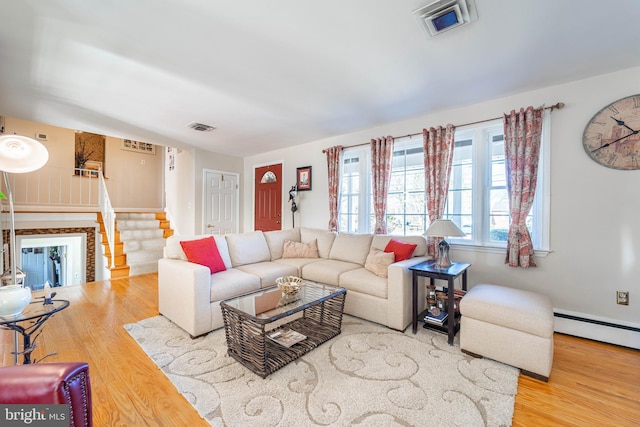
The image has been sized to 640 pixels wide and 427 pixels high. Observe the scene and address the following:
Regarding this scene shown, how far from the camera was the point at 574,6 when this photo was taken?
167 centimetres

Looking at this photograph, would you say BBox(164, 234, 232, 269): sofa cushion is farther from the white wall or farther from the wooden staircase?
the white wall

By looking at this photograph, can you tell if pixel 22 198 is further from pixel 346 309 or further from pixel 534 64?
pixel 534 64

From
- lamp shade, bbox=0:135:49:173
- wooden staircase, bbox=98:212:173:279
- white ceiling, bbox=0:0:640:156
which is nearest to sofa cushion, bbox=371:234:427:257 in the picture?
white ceiling, bbox=0:0:640:156

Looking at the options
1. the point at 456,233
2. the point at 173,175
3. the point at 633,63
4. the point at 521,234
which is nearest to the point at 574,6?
the point at 633,63

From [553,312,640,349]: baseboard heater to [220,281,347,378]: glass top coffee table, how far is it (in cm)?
224

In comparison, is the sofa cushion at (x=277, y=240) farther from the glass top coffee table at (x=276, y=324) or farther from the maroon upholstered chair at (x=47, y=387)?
the maroon upholstered chair at (x=47, y=387)

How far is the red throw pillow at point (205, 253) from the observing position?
9.25ft

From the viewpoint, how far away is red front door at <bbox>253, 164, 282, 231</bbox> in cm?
551

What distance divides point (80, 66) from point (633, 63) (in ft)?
16.0

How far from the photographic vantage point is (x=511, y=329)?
6.54 ft

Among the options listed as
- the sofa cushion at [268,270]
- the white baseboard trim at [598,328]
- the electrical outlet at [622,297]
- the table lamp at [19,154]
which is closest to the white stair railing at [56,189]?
the table lamp at [19,154]

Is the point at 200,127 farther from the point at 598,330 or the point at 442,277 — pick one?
the point at 598,330

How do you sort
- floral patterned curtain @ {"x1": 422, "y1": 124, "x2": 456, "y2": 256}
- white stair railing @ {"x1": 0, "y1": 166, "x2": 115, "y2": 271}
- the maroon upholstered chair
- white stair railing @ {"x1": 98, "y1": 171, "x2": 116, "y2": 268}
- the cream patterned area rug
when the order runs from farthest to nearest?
1. white stair railing @ {"x1": 0, "y1": 166, "x2": 115, "y2": 271}
2. white stair railing @ {"x1": 98, "y1": 171, "x2": 116, "y2": 268}
3. floral patterned curtain @ {"x1": 422, "y1": 124, "x2": 456, "y2": 256}
4. the cream patterned area rug
5. the maroon upholstered chair

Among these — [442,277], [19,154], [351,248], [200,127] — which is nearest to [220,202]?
[200,127]
